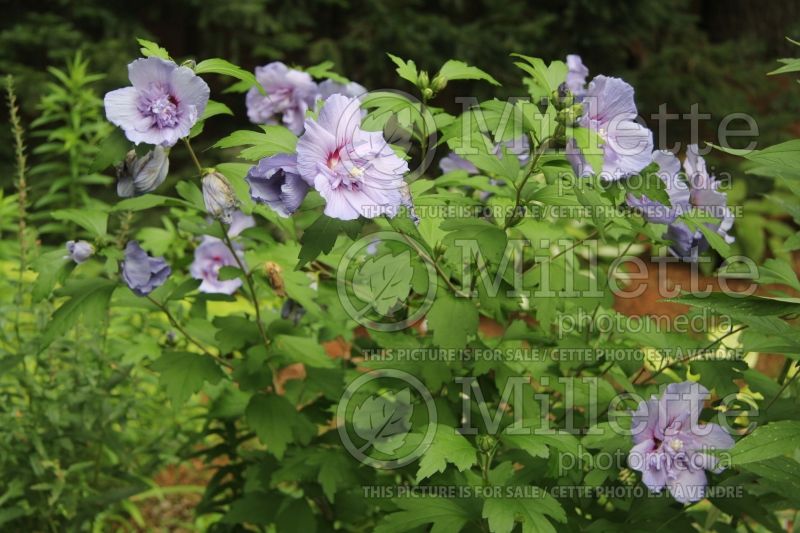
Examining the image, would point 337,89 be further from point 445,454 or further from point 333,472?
point 445,454

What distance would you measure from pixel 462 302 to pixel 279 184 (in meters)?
0.46

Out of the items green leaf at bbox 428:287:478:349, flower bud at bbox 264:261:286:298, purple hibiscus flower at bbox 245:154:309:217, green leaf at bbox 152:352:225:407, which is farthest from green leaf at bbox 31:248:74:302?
green leaf at bbox 428:287:478:349

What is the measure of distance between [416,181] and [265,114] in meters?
0.71

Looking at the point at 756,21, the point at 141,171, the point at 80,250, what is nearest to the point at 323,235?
the point at 141,171

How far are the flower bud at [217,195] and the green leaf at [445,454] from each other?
0.53 meters

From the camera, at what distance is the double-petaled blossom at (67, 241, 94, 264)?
5.98ft

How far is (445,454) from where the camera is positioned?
1.51 metres

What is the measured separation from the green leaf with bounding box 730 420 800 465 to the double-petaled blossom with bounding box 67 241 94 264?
4.06 feet

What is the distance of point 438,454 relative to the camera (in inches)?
59.4

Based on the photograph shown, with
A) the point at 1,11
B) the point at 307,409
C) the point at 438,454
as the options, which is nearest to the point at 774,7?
the point at 1,11

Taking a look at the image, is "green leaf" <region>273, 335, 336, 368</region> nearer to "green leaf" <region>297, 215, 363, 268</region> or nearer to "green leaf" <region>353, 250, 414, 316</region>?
"green leaf" <region>353, 250, 414, 316</region>

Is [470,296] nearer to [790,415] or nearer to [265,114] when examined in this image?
[790,415]

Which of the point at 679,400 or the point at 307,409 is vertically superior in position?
the point at 679,400

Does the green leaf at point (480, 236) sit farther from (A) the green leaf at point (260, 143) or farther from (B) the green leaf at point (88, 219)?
(B) the green leaf at point (88, 219)
